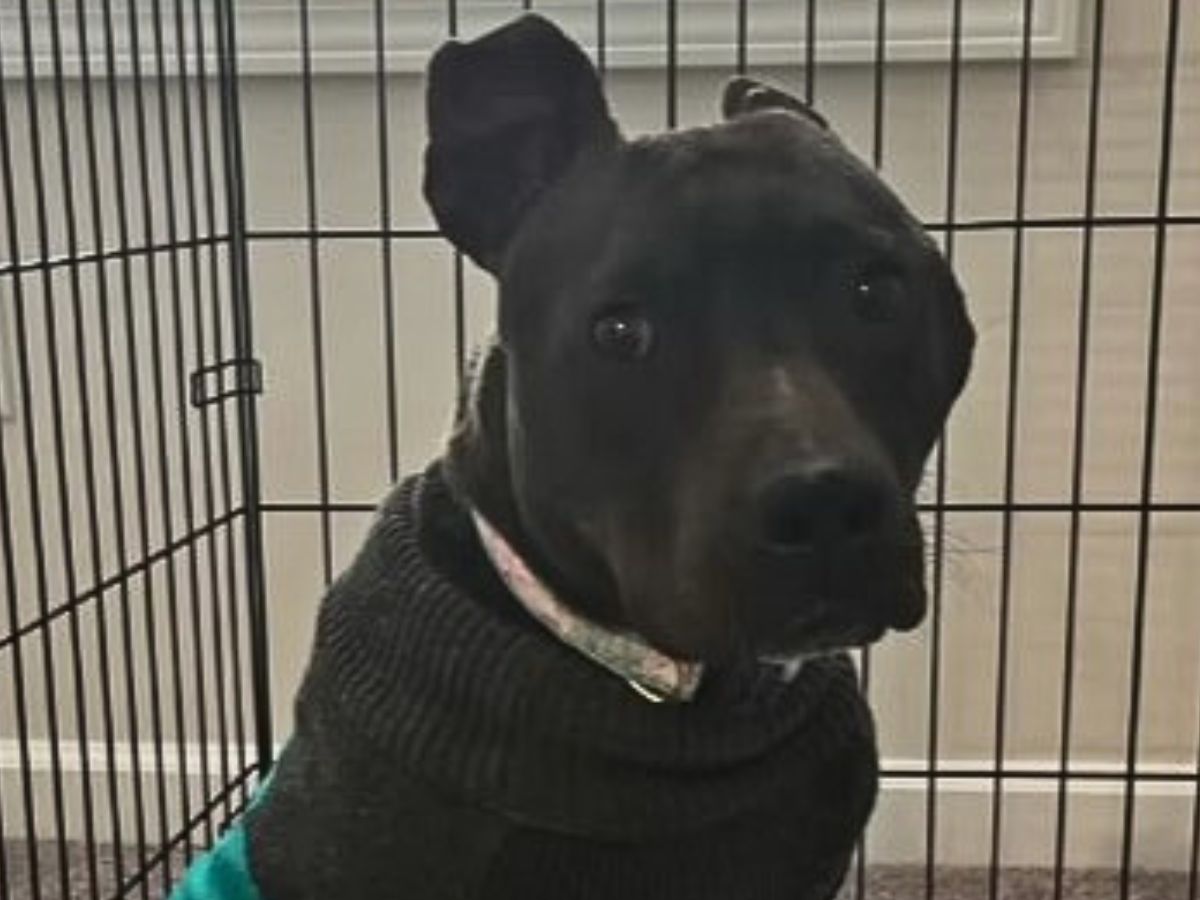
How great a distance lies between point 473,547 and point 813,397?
242 mm

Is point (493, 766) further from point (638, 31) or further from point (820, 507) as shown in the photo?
point (638, 31)

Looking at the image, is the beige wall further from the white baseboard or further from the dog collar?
the dog collar

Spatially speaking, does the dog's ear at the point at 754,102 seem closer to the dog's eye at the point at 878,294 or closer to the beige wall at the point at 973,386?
the dog's eye at the point at 878,294

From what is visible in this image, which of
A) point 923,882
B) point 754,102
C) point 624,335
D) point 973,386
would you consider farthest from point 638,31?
point 624,335

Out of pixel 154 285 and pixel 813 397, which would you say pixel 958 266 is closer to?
pixel 154 285

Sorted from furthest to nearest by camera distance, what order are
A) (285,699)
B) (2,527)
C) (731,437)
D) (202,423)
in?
1. (285,699)
2. (202,423)
3. (2,527)
4. (731,437)

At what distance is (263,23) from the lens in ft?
5.93

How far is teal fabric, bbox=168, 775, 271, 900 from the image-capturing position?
3.18 feet

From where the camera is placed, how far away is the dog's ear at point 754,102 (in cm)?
98

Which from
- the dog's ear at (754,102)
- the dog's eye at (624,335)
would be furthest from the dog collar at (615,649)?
the dog's ear at (754,102)

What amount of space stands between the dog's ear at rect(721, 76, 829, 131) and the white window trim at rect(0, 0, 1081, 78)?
2.31 ft

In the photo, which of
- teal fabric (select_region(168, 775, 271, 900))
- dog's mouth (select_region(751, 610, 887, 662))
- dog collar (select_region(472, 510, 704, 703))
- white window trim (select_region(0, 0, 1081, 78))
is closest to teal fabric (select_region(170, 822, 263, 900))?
teal fabric (select_region(168, 775, 271, 900))

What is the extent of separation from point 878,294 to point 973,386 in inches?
38.4

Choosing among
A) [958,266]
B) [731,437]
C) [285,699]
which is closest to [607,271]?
[731,437]
